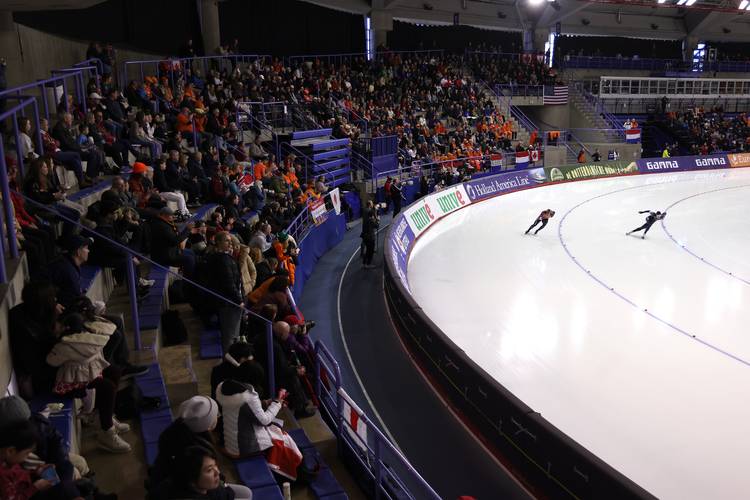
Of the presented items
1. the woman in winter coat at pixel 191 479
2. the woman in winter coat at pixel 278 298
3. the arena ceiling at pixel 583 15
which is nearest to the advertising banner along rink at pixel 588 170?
the arena ceiling at pixel 583 15

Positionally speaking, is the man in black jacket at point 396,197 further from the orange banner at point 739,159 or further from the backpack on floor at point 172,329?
the orange banner at point 739,159

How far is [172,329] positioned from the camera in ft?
20.8

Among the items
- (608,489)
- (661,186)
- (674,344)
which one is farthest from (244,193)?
(661,186)

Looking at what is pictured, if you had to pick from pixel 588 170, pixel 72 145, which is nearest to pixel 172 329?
pixel 72 145

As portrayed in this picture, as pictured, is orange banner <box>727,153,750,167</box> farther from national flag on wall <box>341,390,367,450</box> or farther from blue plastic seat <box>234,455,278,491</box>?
blue plastic seat <box>234,455,278,491</box>

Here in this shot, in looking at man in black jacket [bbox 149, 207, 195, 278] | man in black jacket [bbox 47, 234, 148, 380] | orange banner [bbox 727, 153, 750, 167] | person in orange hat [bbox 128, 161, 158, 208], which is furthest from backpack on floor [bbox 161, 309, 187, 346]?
orange banner [bbox 727, 153, 750, 167]

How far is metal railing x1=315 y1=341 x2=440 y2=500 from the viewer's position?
4.80 meters

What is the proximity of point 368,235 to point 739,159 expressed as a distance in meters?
28.6

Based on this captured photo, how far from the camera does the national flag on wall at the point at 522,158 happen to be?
2841 centimetres

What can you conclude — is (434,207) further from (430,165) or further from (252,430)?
(252,430)

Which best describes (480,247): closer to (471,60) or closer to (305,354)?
(305,354)

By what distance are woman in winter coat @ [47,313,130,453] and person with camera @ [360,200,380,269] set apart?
957 centimetres

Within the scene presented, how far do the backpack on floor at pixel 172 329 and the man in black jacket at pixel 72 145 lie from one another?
318cm

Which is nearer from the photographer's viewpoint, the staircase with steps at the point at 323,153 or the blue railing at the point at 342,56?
the staircase with steps at the point at 323,153
